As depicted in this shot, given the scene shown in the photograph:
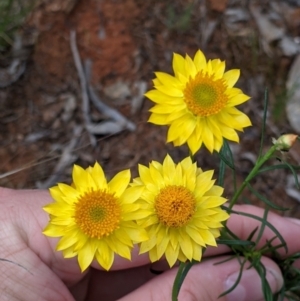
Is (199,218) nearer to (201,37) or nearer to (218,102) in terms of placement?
(218,102)

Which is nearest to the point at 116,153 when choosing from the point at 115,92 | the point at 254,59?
the point at 115,92

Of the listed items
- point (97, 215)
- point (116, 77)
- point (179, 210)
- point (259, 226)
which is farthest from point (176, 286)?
point (116, 77)

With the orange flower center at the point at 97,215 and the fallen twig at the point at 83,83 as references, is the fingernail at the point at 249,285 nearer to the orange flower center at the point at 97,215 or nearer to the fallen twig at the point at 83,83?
the orange flower center at the point at 97,215

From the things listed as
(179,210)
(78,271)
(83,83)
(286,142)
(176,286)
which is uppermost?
(286,142)

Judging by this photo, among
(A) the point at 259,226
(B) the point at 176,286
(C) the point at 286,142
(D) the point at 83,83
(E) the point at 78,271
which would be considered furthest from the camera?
(D) the point at 83,83

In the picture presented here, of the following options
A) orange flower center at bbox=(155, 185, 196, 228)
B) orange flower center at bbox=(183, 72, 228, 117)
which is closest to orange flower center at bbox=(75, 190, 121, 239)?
orange flower center at bbox=(155, 185, 196, 228)

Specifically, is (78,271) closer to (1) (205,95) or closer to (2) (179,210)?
(2) (179,210)
